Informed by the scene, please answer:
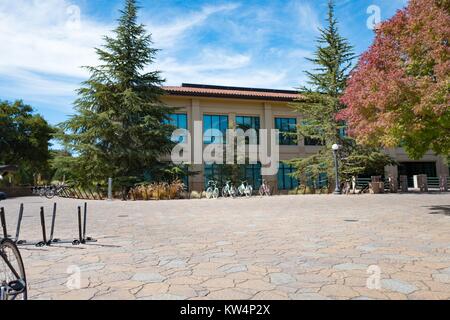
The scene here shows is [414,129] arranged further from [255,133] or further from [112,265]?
[255,133]

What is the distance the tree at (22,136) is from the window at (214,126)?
1602cm

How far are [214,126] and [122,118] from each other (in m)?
9.89

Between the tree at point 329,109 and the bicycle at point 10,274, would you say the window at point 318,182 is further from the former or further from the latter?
the bicycle at point 10,274

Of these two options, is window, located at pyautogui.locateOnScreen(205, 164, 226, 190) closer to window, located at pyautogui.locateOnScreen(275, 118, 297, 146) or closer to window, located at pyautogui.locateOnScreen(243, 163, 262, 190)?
window, located at pyautogui.locateOnScreen(243, 163, 262, 190)

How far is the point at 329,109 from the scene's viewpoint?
25328 mm

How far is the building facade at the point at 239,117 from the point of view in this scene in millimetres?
29078

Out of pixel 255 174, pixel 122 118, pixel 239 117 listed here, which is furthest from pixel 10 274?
pixel 239 117

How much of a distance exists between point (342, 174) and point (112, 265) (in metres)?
23.0

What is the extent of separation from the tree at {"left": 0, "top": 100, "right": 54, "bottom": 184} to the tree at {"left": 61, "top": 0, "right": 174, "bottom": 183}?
13205mm

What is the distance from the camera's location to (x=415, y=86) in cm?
968

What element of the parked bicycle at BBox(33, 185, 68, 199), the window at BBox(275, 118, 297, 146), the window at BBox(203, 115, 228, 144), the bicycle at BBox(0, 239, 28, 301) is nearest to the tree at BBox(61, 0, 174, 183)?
the parked bicycle at BBox(33, 185, 68, 199)

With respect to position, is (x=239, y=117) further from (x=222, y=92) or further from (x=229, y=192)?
(x=229, y=192)

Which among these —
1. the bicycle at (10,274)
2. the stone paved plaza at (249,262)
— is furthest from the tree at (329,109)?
the bicycle at (10,274)

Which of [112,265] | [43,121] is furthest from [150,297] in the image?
[43,121]
